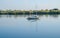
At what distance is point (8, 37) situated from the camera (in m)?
7.69

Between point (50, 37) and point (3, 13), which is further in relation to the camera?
point (3, 13)

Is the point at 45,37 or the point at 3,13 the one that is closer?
the point at 45,37

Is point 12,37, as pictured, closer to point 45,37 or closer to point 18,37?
point 18,37

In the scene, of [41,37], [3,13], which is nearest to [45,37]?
[41,37]

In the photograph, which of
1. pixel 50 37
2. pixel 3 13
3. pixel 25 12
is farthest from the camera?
pixel 3 13

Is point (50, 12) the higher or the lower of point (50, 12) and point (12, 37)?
the higher

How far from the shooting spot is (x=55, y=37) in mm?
7488

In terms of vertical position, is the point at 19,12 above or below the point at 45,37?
above

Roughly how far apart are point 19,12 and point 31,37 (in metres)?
33.2

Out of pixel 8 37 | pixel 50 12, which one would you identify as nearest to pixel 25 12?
pixel 50 12

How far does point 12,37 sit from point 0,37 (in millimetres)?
609

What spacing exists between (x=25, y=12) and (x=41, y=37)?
32.3 m

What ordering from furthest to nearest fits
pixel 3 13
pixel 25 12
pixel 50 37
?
pixel 3 13 → pixel 25 12 → pixel 50 37

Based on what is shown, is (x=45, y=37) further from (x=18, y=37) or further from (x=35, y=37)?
(x=18, y=37)
